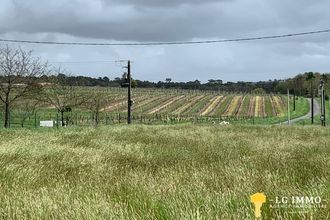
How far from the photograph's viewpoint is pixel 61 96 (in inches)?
1738

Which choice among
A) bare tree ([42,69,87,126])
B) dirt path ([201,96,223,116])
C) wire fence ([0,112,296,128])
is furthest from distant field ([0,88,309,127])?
bare tree ([42,69,87,126])

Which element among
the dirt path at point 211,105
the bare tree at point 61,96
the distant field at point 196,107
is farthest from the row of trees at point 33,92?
the dirt path at point 211,105

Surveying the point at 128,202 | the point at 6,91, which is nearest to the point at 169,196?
the point at 128,202

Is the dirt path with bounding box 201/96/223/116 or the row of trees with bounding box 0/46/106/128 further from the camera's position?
the dirt path with bounding box 201/96/223/116

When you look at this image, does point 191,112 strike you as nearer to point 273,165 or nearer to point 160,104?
point 160,104

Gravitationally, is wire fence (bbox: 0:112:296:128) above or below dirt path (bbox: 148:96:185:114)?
below

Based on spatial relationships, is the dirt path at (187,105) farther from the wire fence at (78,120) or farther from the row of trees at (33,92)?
the row of trees at (33,92)

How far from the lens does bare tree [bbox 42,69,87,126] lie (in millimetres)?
42003

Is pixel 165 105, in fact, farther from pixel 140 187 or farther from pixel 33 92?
pixel 140 187

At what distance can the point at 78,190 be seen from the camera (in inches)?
265

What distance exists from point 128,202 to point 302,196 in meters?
2.12

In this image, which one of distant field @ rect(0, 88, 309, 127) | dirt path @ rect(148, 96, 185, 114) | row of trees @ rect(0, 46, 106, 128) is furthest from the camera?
dirt path @ rect(148, 96, 185, 114)

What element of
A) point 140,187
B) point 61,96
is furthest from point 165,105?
point 140,187

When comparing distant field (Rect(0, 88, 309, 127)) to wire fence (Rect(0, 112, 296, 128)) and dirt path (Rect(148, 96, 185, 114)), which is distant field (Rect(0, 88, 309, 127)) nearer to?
dirt path (Rect(148, 96, 185, 114))
